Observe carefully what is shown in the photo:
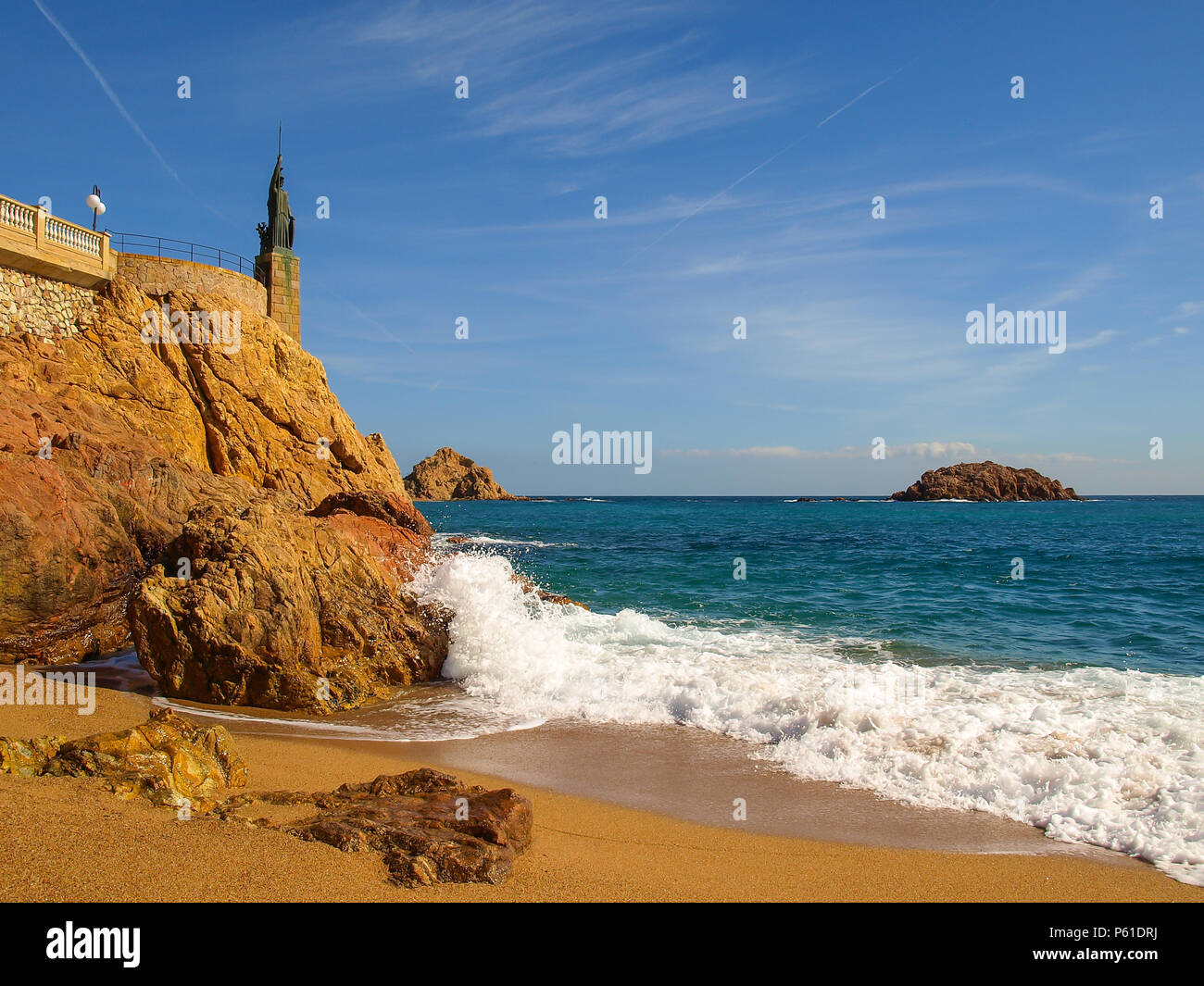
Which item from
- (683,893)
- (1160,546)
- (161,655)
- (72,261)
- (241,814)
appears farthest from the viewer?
(1160,546)

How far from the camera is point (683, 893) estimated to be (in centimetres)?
→ 476

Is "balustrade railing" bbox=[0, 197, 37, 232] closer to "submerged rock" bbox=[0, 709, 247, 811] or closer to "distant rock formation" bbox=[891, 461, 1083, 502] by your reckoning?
"submerged rock" bbox=[0, 709, 247, 811]

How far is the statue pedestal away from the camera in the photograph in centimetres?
2919

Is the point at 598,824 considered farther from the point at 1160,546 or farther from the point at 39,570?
the point at 1160,546

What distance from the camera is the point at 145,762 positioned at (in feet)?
17.6

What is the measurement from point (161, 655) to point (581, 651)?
5902 millimetres

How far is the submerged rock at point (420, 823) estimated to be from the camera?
4.56 m

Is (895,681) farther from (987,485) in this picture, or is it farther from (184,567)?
(987,485)

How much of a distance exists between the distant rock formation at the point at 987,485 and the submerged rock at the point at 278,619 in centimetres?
13350

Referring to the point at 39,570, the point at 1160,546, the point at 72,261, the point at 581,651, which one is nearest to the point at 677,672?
the point at 581,651

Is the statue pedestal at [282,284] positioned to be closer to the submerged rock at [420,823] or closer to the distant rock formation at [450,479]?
the submerged rock at [420,823]

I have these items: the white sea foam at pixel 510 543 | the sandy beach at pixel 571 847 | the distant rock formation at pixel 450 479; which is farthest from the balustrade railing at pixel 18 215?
the distant rock formation at pixel 450 479

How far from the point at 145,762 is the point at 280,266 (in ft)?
91.7

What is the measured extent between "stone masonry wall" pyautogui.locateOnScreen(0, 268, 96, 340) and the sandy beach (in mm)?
16768
